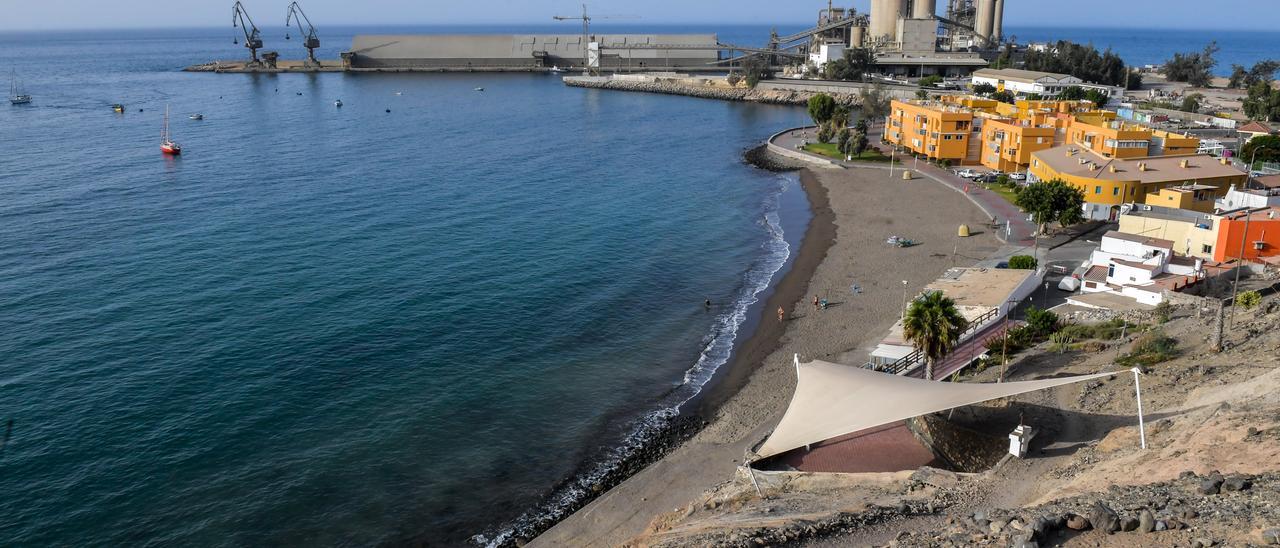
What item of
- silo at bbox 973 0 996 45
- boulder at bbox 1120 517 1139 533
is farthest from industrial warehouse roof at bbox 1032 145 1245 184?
silo at bbox 973 0 996 45

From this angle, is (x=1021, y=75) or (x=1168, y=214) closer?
(x=1168, y=214)

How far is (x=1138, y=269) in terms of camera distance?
42.8 m

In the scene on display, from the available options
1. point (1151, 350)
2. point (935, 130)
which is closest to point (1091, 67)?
point (935, 130)

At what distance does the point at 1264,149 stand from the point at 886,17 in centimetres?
11787

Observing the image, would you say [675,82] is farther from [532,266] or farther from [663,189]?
[532,266]

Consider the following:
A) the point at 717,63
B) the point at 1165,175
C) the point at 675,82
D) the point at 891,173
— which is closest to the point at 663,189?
the point at 891,173

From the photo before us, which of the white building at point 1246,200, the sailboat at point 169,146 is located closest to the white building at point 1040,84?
the white building at point 1246,200

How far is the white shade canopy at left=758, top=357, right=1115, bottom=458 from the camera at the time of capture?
86.6ft

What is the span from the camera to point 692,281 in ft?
178

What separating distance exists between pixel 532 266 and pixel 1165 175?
45553 millimetres

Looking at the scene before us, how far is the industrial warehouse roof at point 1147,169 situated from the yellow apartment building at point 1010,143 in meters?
8.30

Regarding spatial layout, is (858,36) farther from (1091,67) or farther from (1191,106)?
(1191,106)

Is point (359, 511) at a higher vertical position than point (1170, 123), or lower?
lower

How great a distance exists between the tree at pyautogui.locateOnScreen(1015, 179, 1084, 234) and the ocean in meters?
16.4
